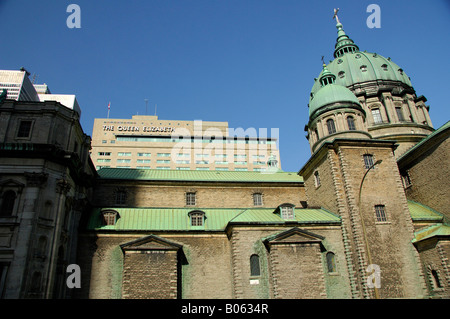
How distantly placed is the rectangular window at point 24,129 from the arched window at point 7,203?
4.65m

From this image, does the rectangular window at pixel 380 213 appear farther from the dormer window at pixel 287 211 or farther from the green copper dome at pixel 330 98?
the green copper dome at pixel 330 98

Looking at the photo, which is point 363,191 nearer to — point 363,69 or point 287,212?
point 287,212

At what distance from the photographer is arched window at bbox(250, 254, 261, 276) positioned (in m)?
27.1

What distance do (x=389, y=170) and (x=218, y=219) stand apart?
1665 centimetres

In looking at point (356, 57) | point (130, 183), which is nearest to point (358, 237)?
point (130, 183)

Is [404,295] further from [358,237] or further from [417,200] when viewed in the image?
[417,200]

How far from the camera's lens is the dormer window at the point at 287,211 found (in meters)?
29.8

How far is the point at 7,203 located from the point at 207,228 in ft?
50.8

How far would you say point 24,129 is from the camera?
84.9ft

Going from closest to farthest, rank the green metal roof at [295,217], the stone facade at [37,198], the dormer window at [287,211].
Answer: the stone facade at [37,198], the green metal roof at [295,217], the dormer window at [287,211]

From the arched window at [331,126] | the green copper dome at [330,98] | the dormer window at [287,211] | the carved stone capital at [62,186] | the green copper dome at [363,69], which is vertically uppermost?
the green copper dome at [363,69]

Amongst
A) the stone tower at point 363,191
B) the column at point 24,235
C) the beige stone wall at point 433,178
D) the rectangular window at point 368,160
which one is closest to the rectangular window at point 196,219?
the stone tower at point 363,191

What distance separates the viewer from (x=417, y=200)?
3397 centimetres

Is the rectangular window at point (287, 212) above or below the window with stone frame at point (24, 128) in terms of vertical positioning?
below
